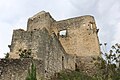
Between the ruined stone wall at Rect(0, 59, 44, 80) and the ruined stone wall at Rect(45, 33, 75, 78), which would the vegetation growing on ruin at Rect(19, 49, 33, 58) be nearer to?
the ruined stone wall at Rect(45, 33, 75, 78)

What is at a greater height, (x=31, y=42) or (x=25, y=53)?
(x=31, y=42)

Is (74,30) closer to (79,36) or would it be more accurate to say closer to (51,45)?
(79,36)

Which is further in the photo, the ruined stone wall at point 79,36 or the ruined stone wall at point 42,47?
the ruined stone wall at point 79,36

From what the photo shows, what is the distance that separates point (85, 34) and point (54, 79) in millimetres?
12220

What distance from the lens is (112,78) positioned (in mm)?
16078

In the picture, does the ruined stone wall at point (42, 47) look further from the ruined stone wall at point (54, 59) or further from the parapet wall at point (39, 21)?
the parapet wall at point (39, 21)

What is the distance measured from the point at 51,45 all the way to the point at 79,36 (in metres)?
10.3

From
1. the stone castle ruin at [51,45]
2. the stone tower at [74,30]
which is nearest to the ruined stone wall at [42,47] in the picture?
the stone castle ruin at [51,45]

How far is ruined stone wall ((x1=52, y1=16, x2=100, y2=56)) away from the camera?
31.2m

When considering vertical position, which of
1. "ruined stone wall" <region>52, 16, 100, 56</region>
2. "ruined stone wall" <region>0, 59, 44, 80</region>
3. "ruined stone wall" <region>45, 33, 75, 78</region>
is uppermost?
"ruined stone wall" <region>52, 16, 100, 56</region>

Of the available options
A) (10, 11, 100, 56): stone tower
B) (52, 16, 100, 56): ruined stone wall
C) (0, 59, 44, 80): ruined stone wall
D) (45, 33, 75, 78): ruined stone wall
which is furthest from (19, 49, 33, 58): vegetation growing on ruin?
(52, 16, 100, 56): ruined stone wall

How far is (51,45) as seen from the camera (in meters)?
22.4

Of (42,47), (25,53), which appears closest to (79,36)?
(42,47)

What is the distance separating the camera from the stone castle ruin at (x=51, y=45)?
18.4m
